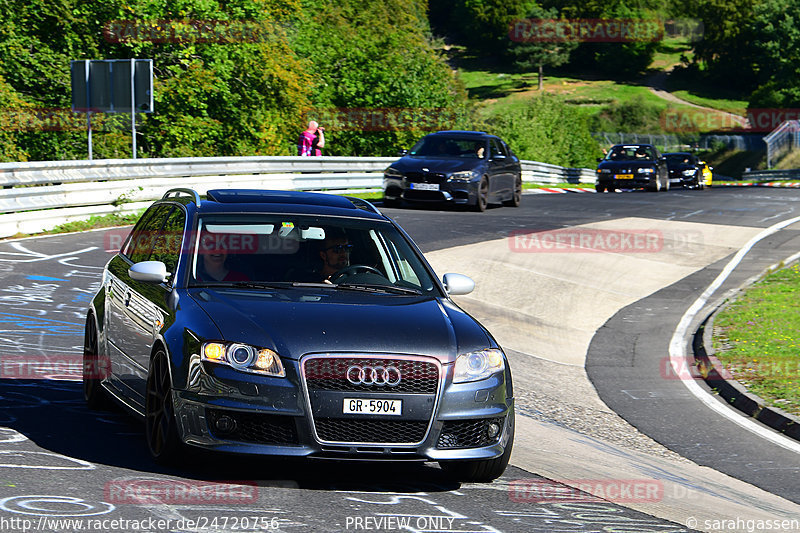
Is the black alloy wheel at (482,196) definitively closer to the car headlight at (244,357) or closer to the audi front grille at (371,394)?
the audi front grille at (371,394)

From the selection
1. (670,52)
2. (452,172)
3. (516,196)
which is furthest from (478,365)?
(670,52)

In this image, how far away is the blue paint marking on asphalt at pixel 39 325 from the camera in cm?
1090

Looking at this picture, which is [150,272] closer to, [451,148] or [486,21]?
[451,148]

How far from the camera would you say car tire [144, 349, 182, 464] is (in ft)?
19.9

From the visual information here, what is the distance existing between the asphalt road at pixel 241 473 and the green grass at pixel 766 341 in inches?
30.3

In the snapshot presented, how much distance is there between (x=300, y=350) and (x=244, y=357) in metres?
0.29

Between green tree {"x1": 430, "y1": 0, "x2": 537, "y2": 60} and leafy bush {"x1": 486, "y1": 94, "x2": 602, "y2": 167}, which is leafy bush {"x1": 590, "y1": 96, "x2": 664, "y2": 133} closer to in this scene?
green tree {"x1": 430, "y1": 0, "x2": 537, "y2": 60}

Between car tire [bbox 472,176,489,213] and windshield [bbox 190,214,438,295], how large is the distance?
17.4 m

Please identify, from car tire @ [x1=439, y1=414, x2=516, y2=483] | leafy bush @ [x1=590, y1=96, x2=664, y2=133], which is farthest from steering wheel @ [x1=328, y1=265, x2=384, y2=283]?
leafy bush @ [x1=590, y1=96, x2=664, y2=133]

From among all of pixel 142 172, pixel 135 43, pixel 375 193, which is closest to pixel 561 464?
pixel 142 172

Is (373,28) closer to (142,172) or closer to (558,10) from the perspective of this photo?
(142,172)

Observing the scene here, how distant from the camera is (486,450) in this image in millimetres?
6297

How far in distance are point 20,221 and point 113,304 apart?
38.0 ft

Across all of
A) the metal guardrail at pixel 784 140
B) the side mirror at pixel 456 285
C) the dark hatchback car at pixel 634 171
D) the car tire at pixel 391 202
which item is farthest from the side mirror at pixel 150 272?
the metal guardrail at pixel 784 140
